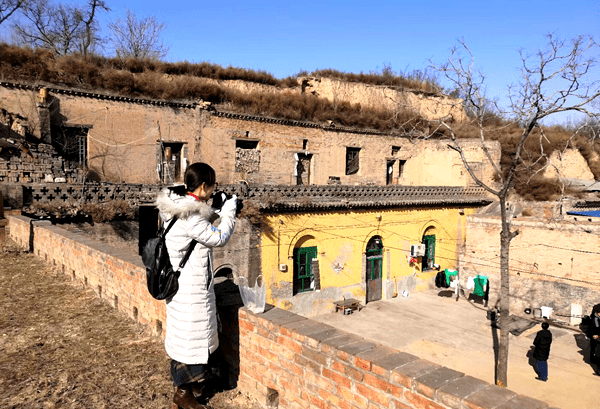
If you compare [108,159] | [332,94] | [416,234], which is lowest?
[416,234]

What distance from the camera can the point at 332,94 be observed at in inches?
1131

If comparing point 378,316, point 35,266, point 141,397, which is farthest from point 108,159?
point 141,397

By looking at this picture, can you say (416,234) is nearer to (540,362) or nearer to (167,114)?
(540,362)

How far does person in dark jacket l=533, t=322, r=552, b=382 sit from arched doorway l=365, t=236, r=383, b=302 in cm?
730

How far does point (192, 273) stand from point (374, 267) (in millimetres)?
15159

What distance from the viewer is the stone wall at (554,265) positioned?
47.2 ft

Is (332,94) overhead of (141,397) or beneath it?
overhead

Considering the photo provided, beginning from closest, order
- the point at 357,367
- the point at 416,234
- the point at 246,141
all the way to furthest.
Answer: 1. the point at 357,367
2. the point at 416,234
3. the point at 246,141

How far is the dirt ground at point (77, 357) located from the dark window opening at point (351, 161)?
20192 mm

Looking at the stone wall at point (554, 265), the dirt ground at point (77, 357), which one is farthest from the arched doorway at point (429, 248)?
the dirt ground at point (77, 357)

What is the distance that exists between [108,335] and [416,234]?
15843 millimetres

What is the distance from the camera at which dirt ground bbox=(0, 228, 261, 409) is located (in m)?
3.47

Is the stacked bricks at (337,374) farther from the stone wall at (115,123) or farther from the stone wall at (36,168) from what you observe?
the stone wall at (115,123)

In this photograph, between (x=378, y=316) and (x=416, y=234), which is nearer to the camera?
(x=378, y=316)
